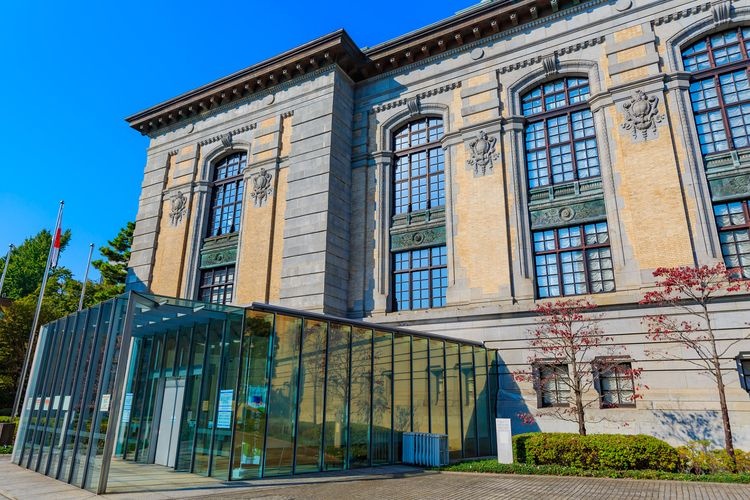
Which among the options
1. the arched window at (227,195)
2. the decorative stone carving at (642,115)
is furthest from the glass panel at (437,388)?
the arched window at (227,195)

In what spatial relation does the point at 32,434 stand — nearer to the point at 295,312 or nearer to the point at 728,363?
the point at 295,312

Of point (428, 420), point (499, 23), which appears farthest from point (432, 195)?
point (428, 420)

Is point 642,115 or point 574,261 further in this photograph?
point 574,261

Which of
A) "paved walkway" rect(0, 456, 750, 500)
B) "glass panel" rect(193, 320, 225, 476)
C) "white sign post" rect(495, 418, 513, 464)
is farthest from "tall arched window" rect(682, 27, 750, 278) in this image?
"glass panel" rect(193, 320, 225, 476)

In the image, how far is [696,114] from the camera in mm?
18281

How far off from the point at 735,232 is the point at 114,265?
4115 centimetres

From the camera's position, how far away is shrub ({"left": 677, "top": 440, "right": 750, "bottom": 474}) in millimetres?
12137

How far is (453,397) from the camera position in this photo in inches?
675

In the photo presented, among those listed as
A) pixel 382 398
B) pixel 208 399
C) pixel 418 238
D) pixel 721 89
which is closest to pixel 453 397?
pixel 382 398

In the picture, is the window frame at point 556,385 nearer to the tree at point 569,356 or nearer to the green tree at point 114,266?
the tree at point 569,356

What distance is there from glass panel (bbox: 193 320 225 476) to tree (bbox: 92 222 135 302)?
2862 centimetres

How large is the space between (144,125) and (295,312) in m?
25.1

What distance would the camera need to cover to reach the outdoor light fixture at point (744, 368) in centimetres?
1479

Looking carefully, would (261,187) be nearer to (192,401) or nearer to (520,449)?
(192,401)
